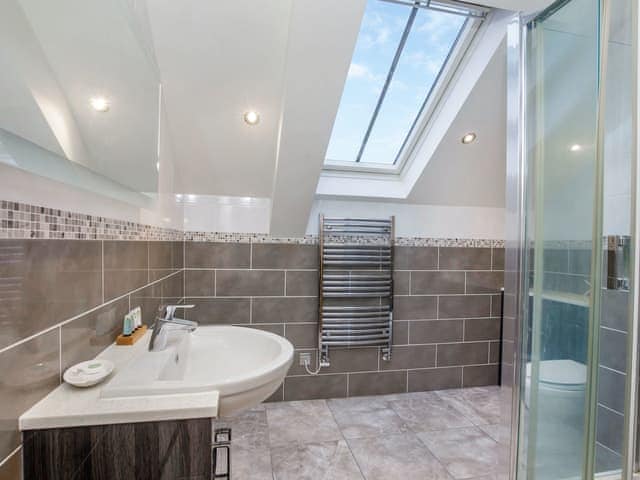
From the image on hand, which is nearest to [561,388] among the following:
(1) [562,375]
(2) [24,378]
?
(1) [562,375]

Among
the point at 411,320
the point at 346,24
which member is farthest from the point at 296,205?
the point at 411,320

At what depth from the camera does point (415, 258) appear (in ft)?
9.17

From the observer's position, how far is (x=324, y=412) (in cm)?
242

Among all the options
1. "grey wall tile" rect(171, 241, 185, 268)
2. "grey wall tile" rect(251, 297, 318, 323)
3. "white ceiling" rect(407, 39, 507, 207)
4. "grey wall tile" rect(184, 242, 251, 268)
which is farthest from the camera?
"grey wall tile" rect(251, 297, 318, 323)

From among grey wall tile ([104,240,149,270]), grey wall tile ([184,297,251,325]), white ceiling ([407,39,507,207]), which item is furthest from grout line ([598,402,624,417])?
grey wall tile ([184,297,251,325])

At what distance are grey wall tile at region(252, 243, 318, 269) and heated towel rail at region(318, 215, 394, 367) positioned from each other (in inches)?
3.5

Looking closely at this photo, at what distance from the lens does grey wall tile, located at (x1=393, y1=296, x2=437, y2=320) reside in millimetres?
2768

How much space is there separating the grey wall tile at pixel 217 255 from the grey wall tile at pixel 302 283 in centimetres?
36

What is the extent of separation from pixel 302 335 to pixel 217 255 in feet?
2.99

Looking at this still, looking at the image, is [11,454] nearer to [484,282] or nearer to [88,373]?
[88,373]

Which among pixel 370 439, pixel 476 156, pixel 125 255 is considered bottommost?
pixel 370 439

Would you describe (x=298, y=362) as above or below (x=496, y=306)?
below

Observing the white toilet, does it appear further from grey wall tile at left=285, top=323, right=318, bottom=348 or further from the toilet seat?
grey wall tile at left=285, top=323, right=318, bottom=348

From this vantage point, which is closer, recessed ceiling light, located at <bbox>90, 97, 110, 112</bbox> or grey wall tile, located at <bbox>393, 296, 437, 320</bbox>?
recessed ceiling light, located at <bbox>90, 97, 110, 112</bbox>
